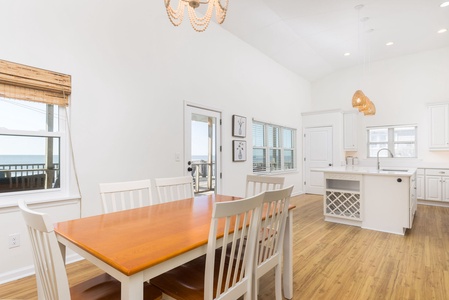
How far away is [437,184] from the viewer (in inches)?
209

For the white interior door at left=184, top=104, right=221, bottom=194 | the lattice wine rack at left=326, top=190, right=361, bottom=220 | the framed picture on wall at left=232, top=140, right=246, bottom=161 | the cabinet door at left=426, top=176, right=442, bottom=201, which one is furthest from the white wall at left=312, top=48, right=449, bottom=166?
the white interior door at left=184, top=104, right=221, bottom=194

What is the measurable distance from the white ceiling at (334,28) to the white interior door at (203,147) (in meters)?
1.78

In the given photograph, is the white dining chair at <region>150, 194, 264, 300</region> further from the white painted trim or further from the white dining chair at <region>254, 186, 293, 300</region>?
the white painted trim

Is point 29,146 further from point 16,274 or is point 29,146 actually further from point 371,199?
point 371,199

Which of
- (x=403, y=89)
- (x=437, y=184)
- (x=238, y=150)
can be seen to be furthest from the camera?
(x=403, y=89)

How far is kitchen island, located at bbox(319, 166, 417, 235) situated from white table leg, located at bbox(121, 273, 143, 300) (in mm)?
3771

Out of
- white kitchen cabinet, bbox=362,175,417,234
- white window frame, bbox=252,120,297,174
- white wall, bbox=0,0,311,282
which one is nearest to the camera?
white wall, bbox=0,0,311,282

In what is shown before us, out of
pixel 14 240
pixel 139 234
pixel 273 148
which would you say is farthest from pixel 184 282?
pixel 273 148

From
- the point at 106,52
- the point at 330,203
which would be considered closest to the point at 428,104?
the point at 330,203

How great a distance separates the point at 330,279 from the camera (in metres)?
2.33

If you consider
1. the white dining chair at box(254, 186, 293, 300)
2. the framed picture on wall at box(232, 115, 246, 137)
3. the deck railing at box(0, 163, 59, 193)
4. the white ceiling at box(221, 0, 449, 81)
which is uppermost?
the white ceiling at box(221, 0, 449, 81)

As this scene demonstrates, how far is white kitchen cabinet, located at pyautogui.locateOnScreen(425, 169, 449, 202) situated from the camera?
521 cm

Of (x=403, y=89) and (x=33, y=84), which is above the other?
(x=403, y=89)

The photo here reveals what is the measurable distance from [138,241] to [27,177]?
6.73 ft
